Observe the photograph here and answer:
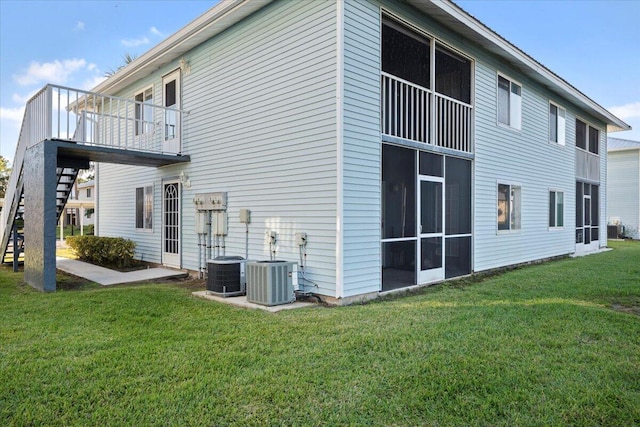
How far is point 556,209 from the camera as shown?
1295 centimetres

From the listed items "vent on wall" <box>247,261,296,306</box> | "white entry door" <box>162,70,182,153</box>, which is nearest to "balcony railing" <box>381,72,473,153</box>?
"vent on wall" <box>247,261,296,306</box>

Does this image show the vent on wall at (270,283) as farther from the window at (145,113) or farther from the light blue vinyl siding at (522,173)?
the window at (145,113)

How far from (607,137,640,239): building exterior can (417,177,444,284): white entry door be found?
806 inches

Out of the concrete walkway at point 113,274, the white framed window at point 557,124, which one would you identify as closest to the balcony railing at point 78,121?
the concrete walkway at point 113,274

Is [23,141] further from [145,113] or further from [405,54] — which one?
[405,54]

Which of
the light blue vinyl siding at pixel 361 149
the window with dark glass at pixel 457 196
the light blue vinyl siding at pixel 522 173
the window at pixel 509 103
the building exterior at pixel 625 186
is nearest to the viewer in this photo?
the light blue vinyl siding at pixel 361 149

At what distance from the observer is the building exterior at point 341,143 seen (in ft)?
20.7

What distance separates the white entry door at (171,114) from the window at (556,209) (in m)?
10.8

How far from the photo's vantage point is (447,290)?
733cm

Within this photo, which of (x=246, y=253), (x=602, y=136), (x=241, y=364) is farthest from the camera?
(x=602, y=136)

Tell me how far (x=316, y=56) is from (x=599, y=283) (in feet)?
22.1

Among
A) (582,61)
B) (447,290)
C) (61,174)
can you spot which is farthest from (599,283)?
(582,61)

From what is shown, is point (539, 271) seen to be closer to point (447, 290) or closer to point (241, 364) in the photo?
point (447, 290)

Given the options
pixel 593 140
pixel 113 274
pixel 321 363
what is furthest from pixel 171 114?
pixel 593 140
